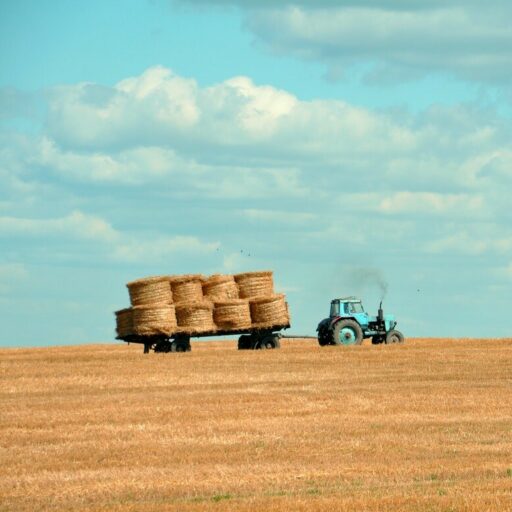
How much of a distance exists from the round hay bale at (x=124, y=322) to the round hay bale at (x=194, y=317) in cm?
150

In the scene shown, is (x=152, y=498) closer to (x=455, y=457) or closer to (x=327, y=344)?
(x=455, y=457)

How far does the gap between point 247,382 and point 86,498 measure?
16.1 metres

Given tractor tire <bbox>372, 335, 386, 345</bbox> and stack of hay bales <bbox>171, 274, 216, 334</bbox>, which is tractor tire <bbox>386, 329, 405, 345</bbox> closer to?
tractor tire <bbox>372, 335, 386, 345</bbox>

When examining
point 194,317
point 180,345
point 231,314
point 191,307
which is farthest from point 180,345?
point 231,314

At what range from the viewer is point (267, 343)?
137 ft

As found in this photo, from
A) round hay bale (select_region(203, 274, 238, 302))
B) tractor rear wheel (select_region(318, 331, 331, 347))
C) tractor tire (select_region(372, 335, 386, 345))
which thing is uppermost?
round hay bale (select_region(203, 274, 238, 302))

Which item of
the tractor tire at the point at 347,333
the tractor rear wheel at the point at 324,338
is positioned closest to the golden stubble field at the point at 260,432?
the tractor tire at the point at 347,333

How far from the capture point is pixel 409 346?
40844 mm

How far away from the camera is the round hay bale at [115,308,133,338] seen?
39812mm

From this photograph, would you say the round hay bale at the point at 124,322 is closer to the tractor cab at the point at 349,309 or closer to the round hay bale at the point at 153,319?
the round hay bale at the point at 153,319

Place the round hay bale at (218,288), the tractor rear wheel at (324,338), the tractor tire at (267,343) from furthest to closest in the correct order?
the tractor rear wheel at (324,338)
the tractor tire at (267,343)
the round hay bale at (218,288)

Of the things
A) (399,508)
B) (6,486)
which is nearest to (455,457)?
(399,508)

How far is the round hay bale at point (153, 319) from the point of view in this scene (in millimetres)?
39219

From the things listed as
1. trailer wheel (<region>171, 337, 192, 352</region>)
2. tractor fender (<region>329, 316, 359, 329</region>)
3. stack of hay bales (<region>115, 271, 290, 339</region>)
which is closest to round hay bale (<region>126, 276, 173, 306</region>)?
stack of hay bales (<region>115, 271, 290, 339</region>)
